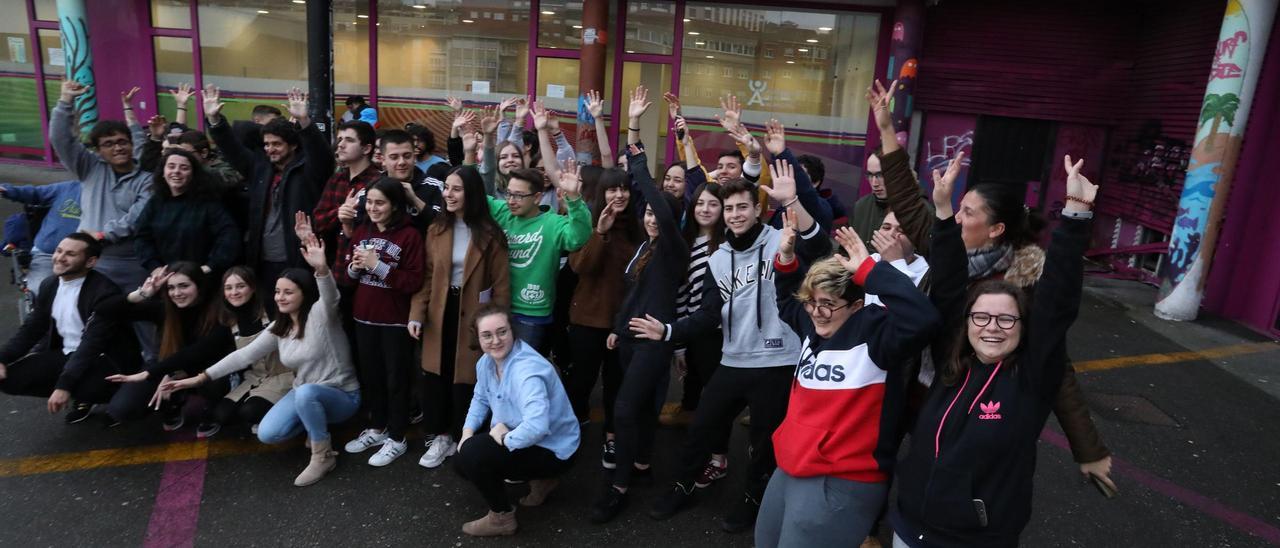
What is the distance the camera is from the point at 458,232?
166 inches

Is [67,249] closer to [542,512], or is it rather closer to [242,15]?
[542,512]

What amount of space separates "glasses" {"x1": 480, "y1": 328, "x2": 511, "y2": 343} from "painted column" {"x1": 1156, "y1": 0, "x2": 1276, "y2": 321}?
293 inches

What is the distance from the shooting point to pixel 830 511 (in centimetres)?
253

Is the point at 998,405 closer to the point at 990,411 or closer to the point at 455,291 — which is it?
the point at 990,411

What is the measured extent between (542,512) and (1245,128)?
7814mm

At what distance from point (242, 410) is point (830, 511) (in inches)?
129

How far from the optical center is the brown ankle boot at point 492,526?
3.53m

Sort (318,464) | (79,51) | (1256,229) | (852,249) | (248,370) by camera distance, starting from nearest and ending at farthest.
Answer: (852,249) → (318,464) → (248,370) → (1256,229) → (79,51)

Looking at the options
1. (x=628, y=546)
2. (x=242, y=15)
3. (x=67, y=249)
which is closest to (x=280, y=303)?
(x=67, y=249)

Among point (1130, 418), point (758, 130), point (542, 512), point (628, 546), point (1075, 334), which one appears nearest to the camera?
point (628, 546)

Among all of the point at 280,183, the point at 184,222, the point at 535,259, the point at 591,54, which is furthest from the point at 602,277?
the point at 591,54

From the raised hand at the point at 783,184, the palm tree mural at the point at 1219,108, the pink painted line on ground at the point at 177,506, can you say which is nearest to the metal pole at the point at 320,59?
the pink painted line on ground at the point at 177,506

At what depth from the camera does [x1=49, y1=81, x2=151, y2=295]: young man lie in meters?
4.94

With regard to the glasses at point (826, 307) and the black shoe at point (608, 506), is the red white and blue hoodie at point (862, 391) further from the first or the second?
the black shoe at point (608, 506)
